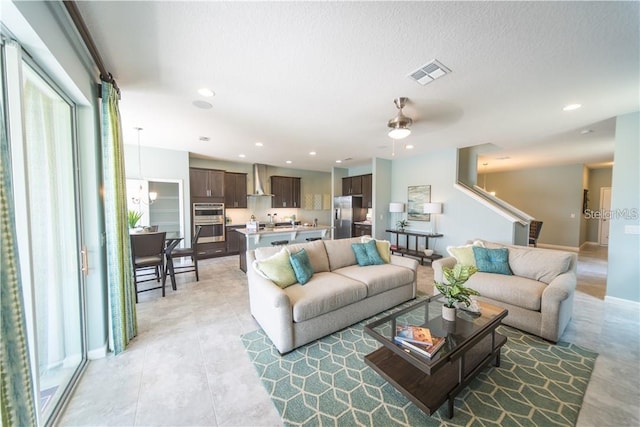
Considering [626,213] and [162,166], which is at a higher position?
[162,166]

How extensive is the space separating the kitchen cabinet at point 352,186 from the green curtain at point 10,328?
7073 mm

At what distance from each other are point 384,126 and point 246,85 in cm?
226

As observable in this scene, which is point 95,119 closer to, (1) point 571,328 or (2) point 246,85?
(2) point 246,85

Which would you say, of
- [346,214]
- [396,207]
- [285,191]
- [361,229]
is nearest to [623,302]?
[396,207]

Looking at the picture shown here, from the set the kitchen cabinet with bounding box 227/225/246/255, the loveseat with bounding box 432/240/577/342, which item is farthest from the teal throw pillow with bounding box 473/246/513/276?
the kitchen cabinet with bounding box 227/225/246/255

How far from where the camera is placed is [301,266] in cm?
271

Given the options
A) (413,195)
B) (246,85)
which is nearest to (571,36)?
(246,85)

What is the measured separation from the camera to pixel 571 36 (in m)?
1.73

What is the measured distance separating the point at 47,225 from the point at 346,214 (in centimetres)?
646

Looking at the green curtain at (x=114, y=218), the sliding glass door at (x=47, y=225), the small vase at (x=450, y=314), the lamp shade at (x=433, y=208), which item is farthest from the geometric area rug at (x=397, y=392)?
the lamp shade at (x=433, y=208)

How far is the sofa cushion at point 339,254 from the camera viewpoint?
10.8 feet

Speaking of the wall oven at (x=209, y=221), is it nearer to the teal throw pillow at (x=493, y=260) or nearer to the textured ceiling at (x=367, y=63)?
the textured ceiling at (x=367, y=63)

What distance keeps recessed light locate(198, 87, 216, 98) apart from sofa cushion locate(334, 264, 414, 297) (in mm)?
2718

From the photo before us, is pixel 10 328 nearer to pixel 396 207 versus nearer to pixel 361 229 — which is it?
pixel 396 207
